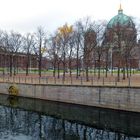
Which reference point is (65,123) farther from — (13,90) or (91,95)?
(13,90)

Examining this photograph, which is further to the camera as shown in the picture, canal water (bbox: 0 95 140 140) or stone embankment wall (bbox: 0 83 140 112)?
stone embankment wall (bbox: 0 83 140 112)

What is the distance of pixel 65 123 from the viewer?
35.9m

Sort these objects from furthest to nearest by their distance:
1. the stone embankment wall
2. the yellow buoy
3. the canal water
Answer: the yellow buoy < the stone embankment wall < the canal water

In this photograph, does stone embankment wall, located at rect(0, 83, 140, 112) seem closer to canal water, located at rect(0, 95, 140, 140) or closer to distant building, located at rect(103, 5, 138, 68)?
canal water, located at rect(0, 95, 140, 140)

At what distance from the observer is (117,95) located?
41.1 metres

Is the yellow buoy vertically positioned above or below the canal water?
above

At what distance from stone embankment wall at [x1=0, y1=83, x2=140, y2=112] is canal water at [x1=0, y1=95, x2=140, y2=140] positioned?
1141 millimetres

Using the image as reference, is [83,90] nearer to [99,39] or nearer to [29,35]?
[99,39]

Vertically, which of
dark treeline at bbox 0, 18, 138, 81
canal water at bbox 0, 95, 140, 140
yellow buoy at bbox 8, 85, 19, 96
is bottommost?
canal water at bbox 0, 95, 140, 140

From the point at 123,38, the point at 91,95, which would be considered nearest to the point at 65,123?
the point at 91,95

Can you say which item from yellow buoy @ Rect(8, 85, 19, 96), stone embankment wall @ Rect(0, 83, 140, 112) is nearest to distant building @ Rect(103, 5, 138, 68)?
stone embankment wall @ Rect(0, 83, 140, 112)

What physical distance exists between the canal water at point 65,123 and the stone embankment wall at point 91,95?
1141 millimetres

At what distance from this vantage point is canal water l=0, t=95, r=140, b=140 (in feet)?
100

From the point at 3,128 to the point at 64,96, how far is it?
15.9 metres
